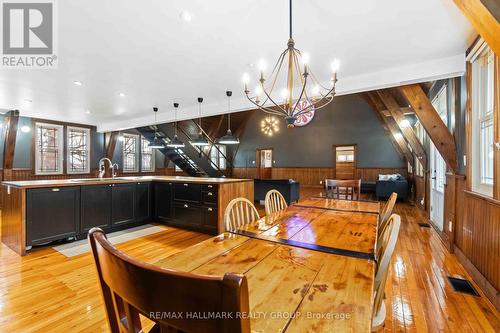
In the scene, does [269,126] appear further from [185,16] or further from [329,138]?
[185,16]

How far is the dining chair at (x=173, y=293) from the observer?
36cm

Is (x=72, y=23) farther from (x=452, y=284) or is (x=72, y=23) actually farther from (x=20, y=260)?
(x=452, y=284)

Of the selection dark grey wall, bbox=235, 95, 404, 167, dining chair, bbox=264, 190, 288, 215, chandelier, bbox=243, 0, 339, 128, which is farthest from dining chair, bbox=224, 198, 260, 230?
dark grey wall, bbox=235, 95, 404, 167

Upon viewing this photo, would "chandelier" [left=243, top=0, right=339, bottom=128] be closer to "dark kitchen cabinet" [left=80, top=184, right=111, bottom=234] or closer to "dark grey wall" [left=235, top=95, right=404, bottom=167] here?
"dark kitchen cabinet" [left=80, top=184, right=111, bottom=234]

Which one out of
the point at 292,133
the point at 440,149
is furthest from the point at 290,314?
→ the point at 292,133

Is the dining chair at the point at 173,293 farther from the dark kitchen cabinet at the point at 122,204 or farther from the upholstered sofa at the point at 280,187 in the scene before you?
the upholstered sofa at the point at 280,187

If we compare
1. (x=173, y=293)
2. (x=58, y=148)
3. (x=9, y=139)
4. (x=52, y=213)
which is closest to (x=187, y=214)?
(x=52, y=213)

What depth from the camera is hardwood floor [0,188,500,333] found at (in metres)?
1.72

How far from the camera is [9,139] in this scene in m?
5.59

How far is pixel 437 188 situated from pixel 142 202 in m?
5.82

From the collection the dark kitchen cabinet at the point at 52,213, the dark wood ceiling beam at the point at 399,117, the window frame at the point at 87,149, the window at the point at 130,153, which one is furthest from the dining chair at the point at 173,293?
the window at the point at 130,153

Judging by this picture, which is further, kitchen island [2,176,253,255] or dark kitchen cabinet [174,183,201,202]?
dark kitchen cabinet [174,183,201,202]

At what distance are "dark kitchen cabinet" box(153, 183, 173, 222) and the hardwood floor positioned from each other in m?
1.13

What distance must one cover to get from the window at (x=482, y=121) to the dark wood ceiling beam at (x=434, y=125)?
1.51 feet
